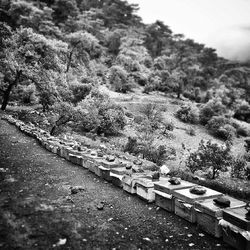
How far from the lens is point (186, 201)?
10.8ft

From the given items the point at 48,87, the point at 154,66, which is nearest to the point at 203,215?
the point at 48,87

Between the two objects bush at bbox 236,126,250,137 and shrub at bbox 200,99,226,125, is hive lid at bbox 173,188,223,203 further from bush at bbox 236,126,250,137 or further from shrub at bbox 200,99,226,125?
bush at bbox 236,126,250,137

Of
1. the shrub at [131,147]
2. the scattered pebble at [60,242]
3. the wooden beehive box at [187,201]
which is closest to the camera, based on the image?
the scattered pebble at [60,242]

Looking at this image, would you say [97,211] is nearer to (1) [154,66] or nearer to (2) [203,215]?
(2) [203,215]

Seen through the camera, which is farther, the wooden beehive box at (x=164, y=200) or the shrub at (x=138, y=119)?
the shrub at (x=138, y=119)

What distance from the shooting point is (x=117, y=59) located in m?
31.2

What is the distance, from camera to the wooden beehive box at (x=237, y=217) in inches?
A: 104

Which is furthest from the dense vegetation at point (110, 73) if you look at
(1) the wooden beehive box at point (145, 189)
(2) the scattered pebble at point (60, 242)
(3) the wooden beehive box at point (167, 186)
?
(2) the scattered pebble at point (60, 242)

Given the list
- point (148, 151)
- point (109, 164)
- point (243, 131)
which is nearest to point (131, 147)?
point (148, 151)

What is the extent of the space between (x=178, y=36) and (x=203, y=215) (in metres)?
42.2

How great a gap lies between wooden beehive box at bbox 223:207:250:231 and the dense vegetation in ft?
17.3

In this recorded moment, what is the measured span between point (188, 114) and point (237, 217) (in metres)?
20.7

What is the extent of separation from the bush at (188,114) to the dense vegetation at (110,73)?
0.08 meters

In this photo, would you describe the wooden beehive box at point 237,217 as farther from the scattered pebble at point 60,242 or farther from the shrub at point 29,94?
the shrub at point 29,94
